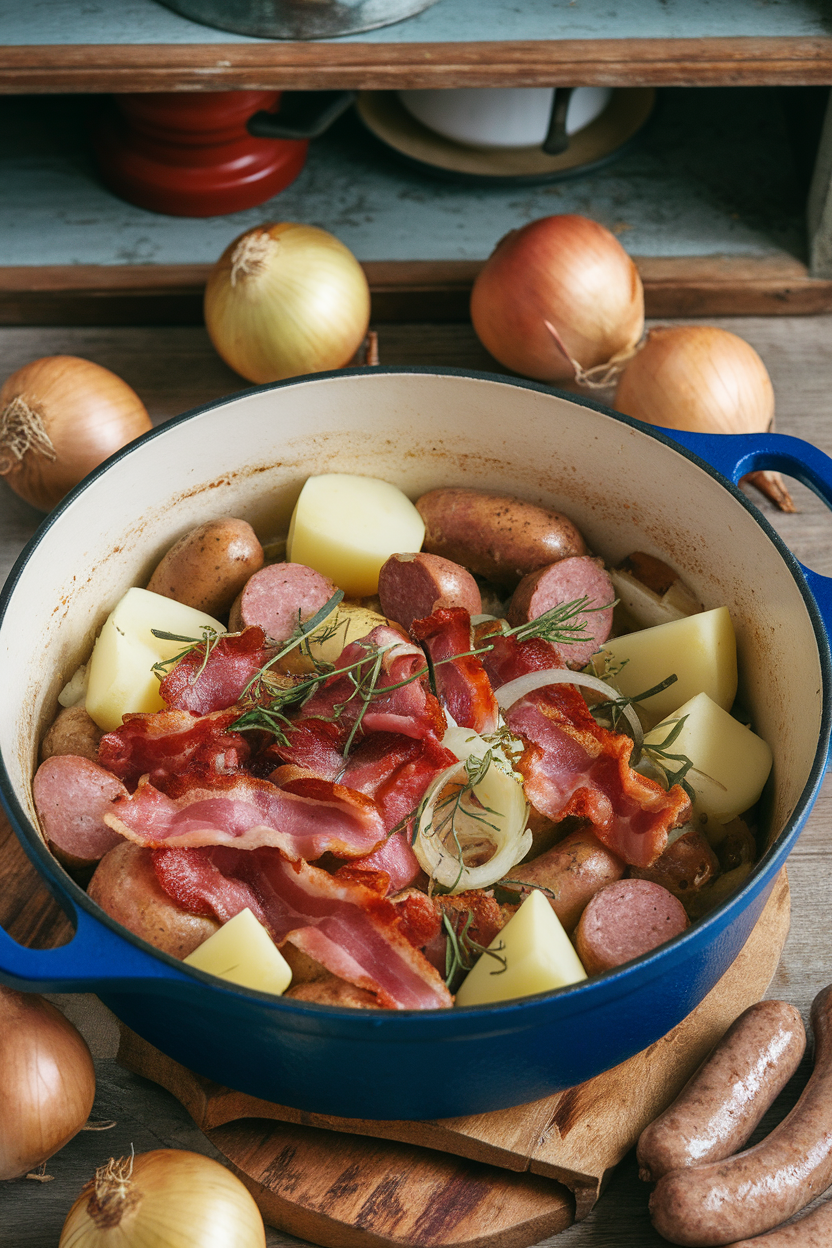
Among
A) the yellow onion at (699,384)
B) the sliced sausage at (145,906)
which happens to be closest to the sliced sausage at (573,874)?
the sliced sausage at (145,906)

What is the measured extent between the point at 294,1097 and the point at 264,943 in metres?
0.21

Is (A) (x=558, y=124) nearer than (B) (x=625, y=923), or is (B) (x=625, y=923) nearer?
(B) (x=625, y=923)

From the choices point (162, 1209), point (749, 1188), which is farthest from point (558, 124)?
point (162, 1209)

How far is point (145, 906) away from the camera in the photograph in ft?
4.26

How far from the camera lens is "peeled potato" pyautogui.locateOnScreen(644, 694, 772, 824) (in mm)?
1510

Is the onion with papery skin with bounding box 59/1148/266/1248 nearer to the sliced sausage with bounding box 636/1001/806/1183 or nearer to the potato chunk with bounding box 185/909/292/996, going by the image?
the potato chunk with bounding box 185/909/292/996

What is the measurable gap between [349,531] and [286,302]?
575mm

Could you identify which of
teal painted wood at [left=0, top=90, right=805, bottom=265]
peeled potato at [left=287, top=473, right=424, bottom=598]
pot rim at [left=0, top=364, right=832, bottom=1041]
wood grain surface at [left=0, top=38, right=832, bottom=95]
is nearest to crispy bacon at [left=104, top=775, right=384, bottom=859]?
pot rim at [left=0, top=364, right=832, bottom=1041]

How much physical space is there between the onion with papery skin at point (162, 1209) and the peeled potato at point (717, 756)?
756 millimetres

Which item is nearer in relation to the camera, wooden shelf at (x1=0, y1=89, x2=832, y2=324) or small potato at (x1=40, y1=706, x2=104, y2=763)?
small potato at (x1=40, y1=706, x2=104, y2=763)

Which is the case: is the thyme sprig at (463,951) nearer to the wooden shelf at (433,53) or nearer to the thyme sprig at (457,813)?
the thyme sprig at (457,813)

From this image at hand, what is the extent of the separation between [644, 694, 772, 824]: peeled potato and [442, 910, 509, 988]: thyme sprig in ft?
1.18

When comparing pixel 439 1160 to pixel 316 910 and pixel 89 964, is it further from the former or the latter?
pixel 89 964

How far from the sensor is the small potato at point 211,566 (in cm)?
172
